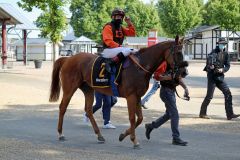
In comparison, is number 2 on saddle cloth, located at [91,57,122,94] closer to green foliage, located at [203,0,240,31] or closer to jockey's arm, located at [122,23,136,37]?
jockey's arm, located at [122,23,136,37]

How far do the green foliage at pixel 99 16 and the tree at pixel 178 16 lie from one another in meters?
10.5

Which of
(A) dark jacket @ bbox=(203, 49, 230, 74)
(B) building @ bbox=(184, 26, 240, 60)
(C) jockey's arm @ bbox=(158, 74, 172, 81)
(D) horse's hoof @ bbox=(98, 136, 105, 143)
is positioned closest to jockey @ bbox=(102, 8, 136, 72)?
(C) jockey's arm @ bbox=(158, 74, 172, 81)

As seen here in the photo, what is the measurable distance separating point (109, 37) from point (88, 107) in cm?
152

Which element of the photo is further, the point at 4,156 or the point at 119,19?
the point at 119,19

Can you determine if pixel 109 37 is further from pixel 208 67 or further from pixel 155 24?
pixel 155 24

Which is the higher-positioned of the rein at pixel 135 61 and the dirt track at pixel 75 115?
the rein at pixel 135 61

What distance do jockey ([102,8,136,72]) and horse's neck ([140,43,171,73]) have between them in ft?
1.05

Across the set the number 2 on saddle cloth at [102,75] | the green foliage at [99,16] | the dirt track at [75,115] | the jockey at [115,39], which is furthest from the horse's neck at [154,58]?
the green foliage at [99,16]

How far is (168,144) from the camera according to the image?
27.6 feet

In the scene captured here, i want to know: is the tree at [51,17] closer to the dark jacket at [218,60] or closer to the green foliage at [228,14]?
the dark jacket at [218,60]

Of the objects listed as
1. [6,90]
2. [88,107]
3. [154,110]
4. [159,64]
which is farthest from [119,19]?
[6,90]

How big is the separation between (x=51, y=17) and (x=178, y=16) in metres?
47.7

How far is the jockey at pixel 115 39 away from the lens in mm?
8242

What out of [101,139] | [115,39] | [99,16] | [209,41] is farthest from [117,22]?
[99,16]
